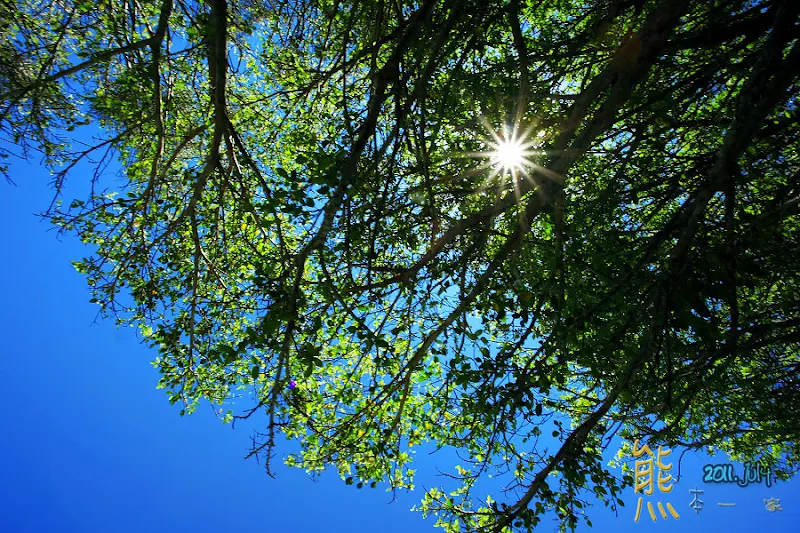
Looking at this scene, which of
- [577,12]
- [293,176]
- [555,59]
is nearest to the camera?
[293,176]

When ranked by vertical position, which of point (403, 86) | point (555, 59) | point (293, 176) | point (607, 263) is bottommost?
point (293, 176)

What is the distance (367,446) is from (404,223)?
237 centimetres

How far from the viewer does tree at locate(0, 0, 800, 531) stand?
3785mm

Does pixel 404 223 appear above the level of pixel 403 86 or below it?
below

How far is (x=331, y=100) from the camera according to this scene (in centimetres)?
712

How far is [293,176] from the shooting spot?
11.8ft

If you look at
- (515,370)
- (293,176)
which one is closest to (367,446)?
(515,370)

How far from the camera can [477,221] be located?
4.18 meters

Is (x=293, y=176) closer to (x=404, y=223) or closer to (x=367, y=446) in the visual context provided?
(x=404, y=223)

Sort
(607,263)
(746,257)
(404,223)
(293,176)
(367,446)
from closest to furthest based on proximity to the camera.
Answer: (293,176) → (746,257) → (607,263) → (367,446) → (404,223)

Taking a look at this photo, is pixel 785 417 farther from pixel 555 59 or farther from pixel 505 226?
pixel 555 59

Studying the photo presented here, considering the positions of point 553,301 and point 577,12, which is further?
point 577,12

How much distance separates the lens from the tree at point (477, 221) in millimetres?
3785

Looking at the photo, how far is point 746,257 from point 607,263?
106cm
